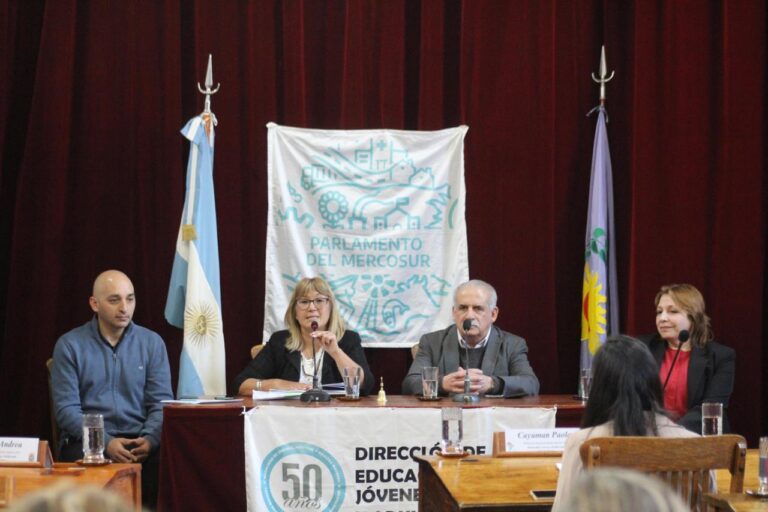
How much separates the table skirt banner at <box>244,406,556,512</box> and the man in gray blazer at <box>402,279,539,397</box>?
1.38 feet

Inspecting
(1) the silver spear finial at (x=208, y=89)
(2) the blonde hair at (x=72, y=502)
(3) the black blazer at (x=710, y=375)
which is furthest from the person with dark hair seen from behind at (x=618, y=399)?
(1) the silver spear finial at (x=208, y=89)

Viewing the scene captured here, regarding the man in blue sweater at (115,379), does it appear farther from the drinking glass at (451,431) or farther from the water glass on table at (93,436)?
the drinking glass at (451,431)

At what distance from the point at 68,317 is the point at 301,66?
196 centimetres

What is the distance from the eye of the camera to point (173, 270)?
5688 millimetres

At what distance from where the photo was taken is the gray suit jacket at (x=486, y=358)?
5070 millimetres

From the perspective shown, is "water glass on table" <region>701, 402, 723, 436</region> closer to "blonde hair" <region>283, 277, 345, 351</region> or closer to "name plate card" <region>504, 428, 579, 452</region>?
"name plate card" <region>504, 428, 579, 452</region>

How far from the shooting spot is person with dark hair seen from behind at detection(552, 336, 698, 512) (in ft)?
8.87

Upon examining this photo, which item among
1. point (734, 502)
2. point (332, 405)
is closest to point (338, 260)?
point (332, 405)

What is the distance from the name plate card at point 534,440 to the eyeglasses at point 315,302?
1737 mm

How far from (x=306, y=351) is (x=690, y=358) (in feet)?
6.16

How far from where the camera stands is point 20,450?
142 inches

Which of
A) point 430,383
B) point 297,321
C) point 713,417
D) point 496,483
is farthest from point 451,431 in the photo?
point 297,321

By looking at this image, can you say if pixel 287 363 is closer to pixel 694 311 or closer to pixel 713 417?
pixel 694 311

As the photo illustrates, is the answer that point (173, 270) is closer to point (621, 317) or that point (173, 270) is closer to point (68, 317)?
point (68, 317)
